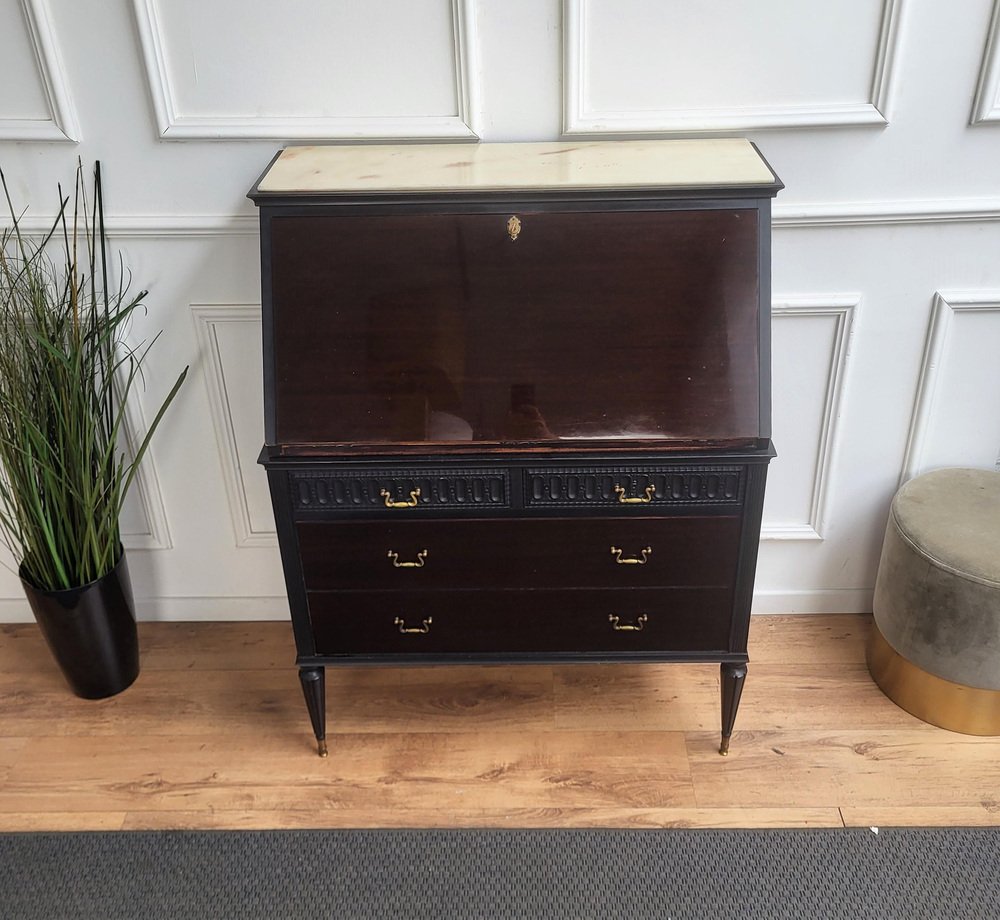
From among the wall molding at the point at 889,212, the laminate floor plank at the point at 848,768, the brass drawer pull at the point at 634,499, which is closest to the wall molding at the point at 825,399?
the wall molding at the point at 889,212

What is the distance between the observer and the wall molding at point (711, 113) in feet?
5.85

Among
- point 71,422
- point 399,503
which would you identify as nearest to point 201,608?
point 71,422

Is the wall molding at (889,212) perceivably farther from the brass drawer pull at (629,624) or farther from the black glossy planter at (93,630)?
the black glossy planter at (93,630)

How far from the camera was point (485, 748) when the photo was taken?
6.63 feet

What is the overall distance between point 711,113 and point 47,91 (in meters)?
1.32

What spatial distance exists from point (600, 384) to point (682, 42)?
2.32ft

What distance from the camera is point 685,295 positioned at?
64.6 inches

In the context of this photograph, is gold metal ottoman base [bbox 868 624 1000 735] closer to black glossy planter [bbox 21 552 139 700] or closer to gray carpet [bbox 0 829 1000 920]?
gray carpet [bbox 0 829 1000 920]

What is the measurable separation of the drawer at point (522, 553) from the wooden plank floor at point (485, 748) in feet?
1.47

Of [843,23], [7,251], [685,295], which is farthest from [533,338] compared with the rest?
[7,251]

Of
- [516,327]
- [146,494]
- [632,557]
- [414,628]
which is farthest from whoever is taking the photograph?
[146,494]

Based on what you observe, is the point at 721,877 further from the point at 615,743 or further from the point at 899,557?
the point at 899,557

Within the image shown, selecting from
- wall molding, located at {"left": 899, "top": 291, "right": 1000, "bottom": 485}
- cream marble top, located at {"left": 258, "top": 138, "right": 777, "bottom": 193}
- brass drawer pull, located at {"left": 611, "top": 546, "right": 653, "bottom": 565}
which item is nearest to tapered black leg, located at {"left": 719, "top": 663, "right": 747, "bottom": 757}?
brass drawer pull, located at {"left": 611, "top": 546, "right": 653, "bottom": 565}

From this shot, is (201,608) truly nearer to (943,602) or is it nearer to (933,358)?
(943,602)
